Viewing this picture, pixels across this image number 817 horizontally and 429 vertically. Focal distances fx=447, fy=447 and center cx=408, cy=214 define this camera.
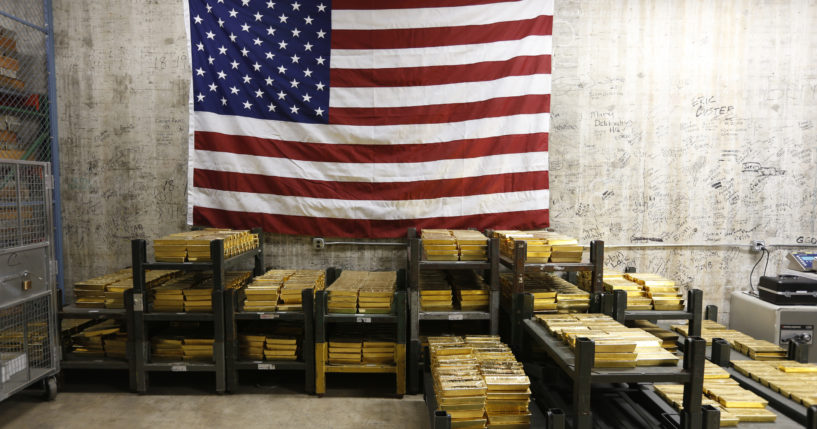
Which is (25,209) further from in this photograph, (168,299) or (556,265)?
(556,265)

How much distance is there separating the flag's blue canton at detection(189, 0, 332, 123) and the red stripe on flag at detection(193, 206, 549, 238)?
1.21 meters

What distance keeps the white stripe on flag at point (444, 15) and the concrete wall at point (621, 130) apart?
1.66 ft

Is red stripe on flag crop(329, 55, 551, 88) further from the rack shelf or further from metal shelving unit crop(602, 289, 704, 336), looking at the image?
metal shelving unit crop(602, 289, 704, 336)

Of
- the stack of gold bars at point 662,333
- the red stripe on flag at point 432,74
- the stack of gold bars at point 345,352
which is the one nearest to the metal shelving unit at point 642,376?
the stack of gold bars at point 662,333

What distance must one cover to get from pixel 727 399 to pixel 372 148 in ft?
13.2

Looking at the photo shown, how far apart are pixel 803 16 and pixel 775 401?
4.89m

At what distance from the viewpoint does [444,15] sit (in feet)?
16.9

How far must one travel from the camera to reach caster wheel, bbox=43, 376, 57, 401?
4219 millimetres

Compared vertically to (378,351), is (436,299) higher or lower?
higher

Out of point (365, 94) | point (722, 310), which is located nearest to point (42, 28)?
point (365, 94)

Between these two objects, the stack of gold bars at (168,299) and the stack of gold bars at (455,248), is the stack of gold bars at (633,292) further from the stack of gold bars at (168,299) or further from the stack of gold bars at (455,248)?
the stack of gold bars at (168,299)

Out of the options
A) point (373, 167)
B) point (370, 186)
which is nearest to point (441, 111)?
point (373, 167)

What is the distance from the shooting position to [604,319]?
11.7 ft

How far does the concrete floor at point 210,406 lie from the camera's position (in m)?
3.90
